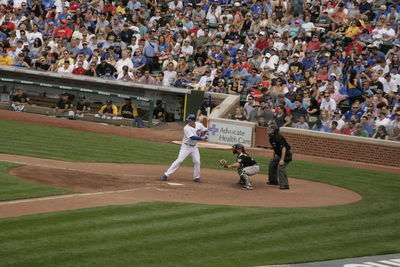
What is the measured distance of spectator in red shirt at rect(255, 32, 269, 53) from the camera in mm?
28606

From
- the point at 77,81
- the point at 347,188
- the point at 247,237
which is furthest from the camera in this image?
the point at 77,81

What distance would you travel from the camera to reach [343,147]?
24.5 metres

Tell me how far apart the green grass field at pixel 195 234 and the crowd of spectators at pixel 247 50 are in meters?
7.83

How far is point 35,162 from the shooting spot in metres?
18.5

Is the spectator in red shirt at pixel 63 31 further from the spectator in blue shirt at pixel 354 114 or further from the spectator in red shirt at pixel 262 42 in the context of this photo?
the spectator in blue shirt at pixel 354 114

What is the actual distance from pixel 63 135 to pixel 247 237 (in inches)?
514

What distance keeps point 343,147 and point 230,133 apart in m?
4.13

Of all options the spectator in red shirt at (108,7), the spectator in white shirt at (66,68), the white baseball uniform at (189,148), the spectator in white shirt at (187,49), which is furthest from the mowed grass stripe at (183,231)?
the spectator in red shirt at (108,7)

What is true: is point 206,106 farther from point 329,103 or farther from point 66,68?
point 66,68

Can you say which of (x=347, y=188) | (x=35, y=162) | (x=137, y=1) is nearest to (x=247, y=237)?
(x=347, y=188)

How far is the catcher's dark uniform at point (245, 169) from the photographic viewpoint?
1706cm

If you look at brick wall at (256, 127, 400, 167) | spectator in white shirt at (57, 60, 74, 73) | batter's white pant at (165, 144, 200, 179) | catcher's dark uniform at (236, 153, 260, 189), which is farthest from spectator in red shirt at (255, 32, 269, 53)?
batter's white pant at (165, 144, 200, 179)

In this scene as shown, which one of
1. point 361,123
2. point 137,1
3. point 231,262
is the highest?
point 137,1

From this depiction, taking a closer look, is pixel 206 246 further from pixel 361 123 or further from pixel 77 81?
pixel 77 81
